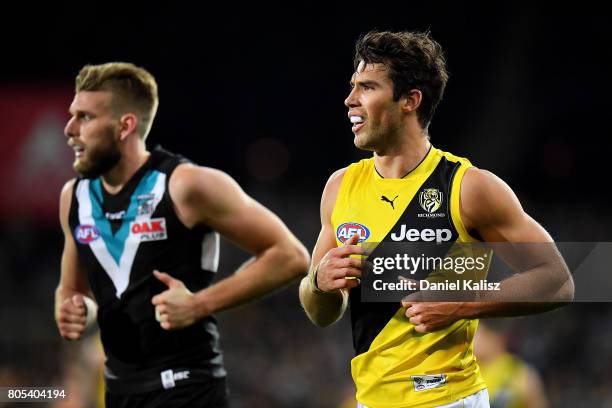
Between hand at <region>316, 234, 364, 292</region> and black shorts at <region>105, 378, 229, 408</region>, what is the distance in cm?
132

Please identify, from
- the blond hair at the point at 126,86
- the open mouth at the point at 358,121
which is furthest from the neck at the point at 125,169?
the open mouth at the point at 358,121

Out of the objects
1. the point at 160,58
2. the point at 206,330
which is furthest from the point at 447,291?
the point at 160,58

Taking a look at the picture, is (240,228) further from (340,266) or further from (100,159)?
(340,266)

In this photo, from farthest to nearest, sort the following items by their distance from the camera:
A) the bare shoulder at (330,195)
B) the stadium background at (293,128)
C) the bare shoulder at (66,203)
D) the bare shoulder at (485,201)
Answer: the stadium background at (293,128), the bare shoulder at (66,203), the bare shoulder at (330,195), the bare shoulder at (485,201)

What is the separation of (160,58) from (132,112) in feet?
57.8

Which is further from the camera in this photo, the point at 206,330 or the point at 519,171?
the point at 519,171

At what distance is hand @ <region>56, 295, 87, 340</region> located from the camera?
16.0ft

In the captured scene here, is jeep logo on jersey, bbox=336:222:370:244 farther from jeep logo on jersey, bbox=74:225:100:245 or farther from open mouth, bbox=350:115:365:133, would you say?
jeep logo on jersey, bbox=74:225:100:245

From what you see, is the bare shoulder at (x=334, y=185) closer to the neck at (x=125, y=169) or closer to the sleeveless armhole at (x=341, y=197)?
the sleeveless armhole at (x=341, y=197)

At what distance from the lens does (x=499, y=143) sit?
18453mm

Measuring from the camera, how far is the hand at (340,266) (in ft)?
12.0

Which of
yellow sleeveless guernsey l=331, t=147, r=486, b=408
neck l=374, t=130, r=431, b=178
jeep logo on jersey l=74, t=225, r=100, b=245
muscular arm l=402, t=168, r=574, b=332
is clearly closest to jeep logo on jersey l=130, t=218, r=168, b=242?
jeep logo on jersey l=74, t=225, r=100, b=245

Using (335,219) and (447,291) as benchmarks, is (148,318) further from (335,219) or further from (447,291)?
(447,291)

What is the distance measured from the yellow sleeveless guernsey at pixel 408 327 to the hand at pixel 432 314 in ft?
0.68
